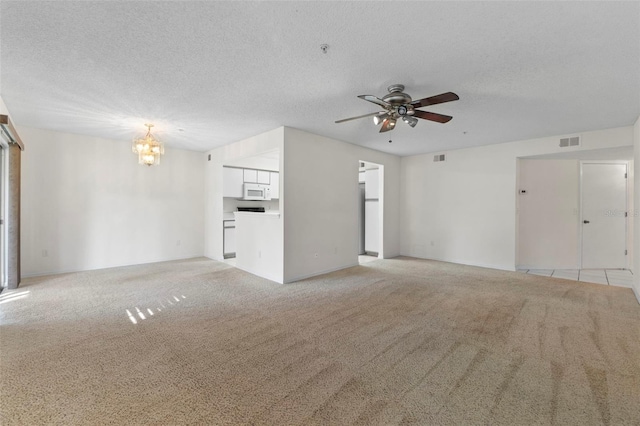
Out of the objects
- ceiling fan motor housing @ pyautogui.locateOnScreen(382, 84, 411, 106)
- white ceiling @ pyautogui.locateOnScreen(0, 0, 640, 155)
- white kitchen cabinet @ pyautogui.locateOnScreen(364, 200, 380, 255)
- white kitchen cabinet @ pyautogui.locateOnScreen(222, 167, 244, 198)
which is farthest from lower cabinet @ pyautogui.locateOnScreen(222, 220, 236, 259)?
ceiling fan motor housing @ pyautogui.locateOnScreen(382, 84, 411, 106)

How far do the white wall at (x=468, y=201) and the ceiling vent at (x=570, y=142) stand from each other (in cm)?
7

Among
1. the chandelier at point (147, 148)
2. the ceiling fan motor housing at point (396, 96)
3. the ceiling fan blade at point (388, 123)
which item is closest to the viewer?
the ceiling fan motor housing at point (396, 96)

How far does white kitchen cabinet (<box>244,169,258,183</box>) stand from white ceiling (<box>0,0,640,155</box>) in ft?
8.19

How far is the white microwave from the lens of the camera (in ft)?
22.4

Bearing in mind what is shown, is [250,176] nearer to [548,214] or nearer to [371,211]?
[371,211]

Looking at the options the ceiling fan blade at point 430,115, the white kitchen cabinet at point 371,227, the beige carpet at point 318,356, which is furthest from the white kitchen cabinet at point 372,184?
the ceiling fan blade at point 430,115

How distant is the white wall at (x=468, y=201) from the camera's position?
18.3ft

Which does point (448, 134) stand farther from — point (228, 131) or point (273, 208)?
point (273, 208)

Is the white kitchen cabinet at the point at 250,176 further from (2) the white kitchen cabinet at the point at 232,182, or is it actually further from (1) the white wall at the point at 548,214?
(1) the white wall at the point at 548,214

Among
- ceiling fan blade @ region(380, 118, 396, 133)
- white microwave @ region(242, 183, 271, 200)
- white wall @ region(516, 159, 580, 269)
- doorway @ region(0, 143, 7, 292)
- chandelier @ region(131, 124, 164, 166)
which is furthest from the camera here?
white microwave @ region(242, 183, 271, 200)

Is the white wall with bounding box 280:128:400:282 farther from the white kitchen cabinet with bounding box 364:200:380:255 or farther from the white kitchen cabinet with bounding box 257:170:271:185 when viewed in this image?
the white kitchen cabinet with bounding box 257:170:271:185

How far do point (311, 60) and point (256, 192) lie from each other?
15.6ft

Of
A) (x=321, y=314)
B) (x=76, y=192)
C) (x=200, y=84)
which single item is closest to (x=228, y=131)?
(x=200, y=84)

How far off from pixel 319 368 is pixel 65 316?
300cm
